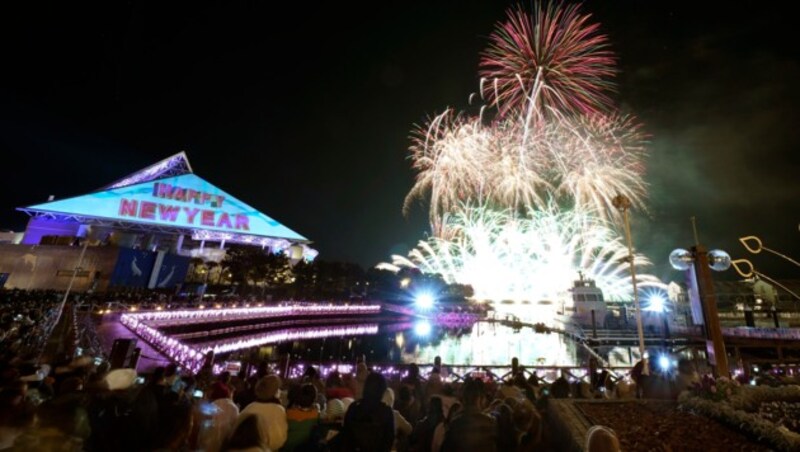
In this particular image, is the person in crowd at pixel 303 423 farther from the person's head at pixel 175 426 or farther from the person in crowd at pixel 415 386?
the person in crowd at pixel 415 386

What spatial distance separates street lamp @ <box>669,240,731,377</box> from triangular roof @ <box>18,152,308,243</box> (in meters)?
49.1

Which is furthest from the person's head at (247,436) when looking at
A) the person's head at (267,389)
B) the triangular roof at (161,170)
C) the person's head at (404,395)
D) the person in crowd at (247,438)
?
the triangular roof at (161,170)

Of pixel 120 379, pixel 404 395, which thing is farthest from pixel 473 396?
pixel 120 379

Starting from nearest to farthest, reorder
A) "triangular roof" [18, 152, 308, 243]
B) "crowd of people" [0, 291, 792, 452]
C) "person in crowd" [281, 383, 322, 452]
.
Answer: "crowd of people" [0, 291, 792, 452] → "person in crowd" [281, 383, 322, 452] → "triangular roof" [18, 152, 308, 243]

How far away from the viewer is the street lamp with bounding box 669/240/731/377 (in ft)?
37.7

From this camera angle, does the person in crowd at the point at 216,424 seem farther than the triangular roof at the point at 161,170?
No

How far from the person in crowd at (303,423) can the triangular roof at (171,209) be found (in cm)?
4743

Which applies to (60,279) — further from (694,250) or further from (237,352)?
(694,250)

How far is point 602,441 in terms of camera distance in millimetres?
3150

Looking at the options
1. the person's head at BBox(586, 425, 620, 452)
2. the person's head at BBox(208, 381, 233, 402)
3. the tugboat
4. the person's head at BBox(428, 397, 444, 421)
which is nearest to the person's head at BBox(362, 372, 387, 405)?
the person's head at BBox(428, 397, 444, 421)

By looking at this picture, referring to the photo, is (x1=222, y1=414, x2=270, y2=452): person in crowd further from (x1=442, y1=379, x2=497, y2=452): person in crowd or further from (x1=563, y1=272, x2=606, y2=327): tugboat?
(x1=563, y1=272, x2=606, y2=327): tugboat

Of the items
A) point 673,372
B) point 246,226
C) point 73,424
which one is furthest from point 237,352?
point 246,226

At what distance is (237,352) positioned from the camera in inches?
854

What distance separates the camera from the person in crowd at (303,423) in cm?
397
